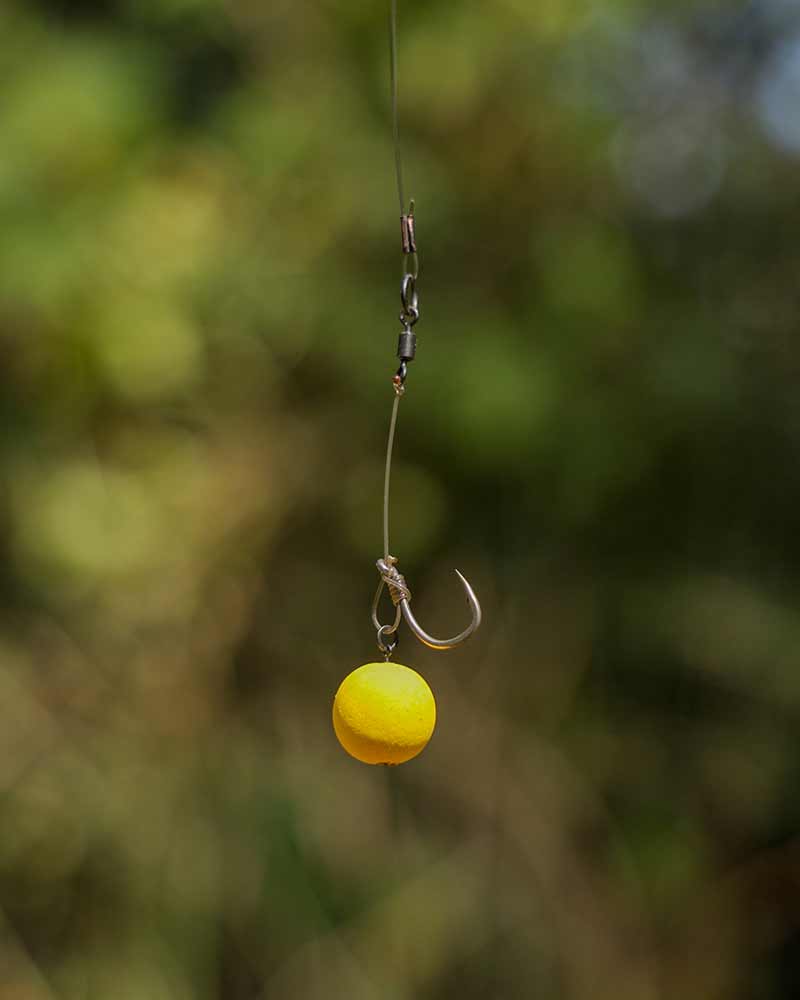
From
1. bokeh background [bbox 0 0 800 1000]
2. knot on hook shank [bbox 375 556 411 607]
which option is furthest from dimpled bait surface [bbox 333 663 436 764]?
bokeh background [bbox 0 0 800 1000]

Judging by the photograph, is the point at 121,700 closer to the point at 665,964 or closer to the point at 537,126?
the point at 665,964

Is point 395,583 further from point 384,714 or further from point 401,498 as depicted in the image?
point 401,498

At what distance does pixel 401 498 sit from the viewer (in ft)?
4.20

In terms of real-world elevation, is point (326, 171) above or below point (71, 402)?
above

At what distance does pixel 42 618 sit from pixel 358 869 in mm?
476

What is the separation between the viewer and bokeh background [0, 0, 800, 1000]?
1.20 m

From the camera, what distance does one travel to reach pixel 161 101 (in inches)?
48.8

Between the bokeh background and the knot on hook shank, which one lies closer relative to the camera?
the knot on hook shank

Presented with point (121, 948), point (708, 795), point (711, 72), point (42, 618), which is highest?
point (711, 72)

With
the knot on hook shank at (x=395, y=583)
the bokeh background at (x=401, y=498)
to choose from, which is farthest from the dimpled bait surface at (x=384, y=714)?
the bokeh background at (x=401, y=498)

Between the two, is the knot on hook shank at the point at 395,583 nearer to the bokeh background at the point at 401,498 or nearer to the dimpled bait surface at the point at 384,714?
the dimpled bait surface at the point at 384,714

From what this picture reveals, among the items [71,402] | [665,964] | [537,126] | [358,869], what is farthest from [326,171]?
[665,964]

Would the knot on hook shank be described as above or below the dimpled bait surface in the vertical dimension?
above

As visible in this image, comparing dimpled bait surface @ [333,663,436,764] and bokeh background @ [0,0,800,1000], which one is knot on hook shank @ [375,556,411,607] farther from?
bokeh background @ [0,0,800,1000]
